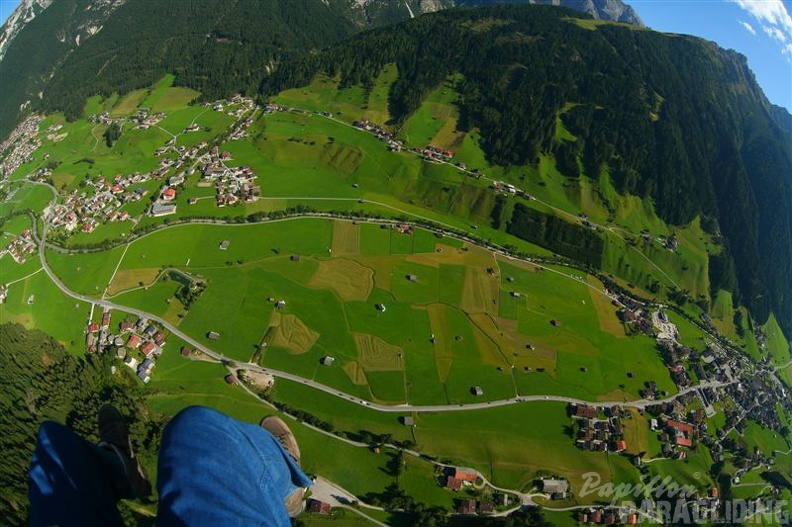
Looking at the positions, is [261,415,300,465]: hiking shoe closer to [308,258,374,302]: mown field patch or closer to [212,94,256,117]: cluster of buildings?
[308,258,374,302]: mown field patch

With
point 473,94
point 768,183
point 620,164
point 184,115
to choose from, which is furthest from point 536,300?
point 768,183

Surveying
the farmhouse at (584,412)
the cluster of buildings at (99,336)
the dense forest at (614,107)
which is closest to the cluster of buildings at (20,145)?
the dense forest at (614,107)

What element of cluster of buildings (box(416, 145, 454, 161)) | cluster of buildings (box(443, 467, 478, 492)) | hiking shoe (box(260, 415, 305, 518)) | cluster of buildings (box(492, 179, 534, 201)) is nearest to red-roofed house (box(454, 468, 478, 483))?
cluster of buildings (box(443, 467, 478, 492))

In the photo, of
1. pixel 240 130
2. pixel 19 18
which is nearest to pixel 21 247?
pixel 240 130

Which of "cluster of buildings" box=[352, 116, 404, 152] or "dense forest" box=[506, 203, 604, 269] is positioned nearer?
"dense forest" box=[506, 203, 604, 269]

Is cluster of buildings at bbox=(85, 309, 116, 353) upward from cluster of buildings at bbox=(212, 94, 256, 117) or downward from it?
downward

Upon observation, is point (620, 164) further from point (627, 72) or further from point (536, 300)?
point (536, 300)
